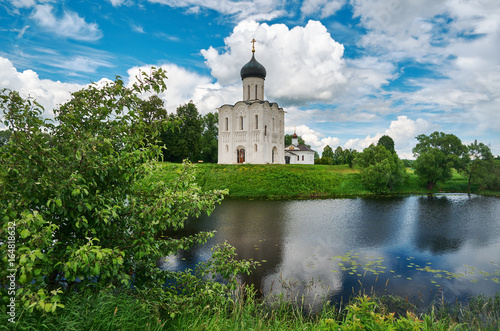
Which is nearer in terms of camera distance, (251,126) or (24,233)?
(24,233)

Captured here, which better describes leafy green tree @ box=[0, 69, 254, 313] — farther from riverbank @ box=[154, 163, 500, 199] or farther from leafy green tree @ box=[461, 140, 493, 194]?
leafy green tree @ box=[461, 140, 493, 194]

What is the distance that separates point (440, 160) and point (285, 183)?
17220mm

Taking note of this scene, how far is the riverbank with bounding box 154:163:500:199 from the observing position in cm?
2638

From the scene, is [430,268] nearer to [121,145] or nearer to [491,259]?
[491,259]

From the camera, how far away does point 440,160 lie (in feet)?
99.5

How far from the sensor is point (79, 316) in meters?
3.03

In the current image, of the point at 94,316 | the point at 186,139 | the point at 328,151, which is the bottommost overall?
the point at 94,316

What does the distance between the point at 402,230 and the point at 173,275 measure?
40.6 ft

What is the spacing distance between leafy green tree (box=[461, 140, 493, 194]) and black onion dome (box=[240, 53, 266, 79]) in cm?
2719

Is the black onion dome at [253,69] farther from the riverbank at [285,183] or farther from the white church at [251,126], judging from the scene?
the riverbank at [285,183]

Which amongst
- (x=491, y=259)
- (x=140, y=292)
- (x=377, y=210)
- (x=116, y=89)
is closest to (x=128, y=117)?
(x=116, y=89)

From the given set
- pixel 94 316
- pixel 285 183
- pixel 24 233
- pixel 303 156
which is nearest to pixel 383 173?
pixel 285 183

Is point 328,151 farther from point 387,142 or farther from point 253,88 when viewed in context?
point 253,88

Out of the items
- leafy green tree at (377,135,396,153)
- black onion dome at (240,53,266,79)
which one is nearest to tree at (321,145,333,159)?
leafy green tree at (377,135,396,153)
